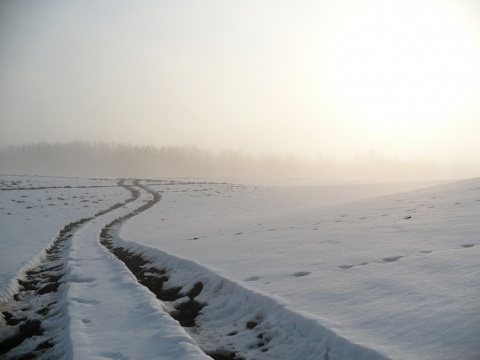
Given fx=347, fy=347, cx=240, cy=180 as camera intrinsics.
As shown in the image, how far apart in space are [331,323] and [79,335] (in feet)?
14.5

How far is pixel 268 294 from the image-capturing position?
7176 mm

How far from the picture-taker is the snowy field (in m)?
5.11

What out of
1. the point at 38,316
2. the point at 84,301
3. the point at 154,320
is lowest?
the point at 38,316

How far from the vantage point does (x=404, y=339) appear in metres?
4.65

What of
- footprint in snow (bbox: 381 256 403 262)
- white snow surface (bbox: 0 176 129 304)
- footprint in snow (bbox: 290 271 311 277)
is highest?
footprint in snow (bbox: 381 256 403 262)

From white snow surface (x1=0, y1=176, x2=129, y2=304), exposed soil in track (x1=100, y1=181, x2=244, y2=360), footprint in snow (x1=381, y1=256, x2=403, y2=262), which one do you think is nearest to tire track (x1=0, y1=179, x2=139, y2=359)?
white snow surface (x1=0, y1=176, x2=129, y2=304)

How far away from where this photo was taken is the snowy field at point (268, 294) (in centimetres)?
511

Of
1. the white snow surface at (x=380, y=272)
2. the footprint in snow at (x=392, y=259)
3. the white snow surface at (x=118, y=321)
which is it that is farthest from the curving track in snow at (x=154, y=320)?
the footprint in snow at (x=392, y=259)

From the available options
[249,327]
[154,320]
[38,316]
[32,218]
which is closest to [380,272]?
[249,327]

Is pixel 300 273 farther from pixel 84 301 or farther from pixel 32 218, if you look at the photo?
pixel 32 218

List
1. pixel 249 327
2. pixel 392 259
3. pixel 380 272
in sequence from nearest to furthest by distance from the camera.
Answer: pixel 249 327
pixel 380 272
pixel 392 259

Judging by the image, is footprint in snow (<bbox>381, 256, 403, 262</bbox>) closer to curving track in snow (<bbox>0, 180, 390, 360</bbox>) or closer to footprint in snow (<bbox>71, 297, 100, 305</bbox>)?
curving track in snow (<bbox>0, 180, 390, 360</bbox>)

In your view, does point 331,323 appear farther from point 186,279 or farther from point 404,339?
point 186,279

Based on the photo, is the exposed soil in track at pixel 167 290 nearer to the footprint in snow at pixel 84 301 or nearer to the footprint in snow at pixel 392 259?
the footprint in snow at pixel 84 301
